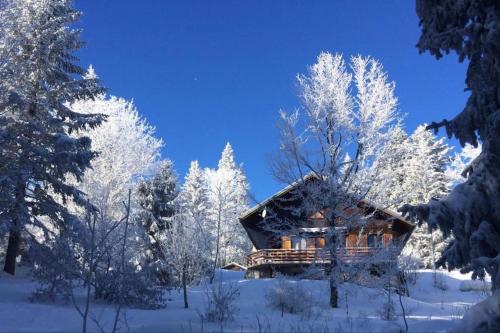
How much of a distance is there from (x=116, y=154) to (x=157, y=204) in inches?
176

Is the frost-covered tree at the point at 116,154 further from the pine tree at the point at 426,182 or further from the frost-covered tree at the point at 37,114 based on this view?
the pine tree at the point at 426,182

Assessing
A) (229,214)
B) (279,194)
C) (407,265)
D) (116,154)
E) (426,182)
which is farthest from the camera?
(229,214)

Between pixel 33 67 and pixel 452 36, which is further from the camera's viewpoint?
pixel 33 67

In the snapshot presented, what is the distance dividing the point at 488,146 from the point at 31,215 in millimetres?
17914

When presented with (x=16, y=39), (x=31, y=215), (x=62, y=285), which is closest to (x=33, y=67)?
(x=16, y=39)

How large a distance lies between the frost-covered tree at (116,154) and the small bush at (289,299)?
13.9 metres

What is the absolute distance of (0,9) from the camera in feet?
63.9

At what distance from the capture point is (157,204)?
30656 millimetres

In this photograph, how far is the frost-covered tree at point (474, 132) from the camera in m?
5.82

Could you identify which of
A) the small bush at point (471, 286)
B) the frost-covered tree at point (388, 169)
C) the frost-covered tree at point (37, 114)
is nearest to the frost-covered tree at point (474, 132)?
the frost-covered tree at point (388, 169)

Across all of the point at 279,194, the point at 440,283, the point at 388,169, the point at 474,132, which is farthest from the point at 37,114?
the point at 440,283

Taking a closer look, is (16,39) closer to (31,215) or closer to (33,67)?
(33,67)

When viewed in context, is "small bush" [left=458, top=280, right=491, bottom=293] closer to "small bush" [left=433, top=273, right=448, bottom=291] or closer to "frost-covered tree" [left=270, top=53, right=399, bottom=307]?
"small bush" [left=433, top=273, right=448, bottom=291]

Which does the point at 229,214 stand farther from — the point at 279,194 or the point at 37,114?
the point at 37,114
